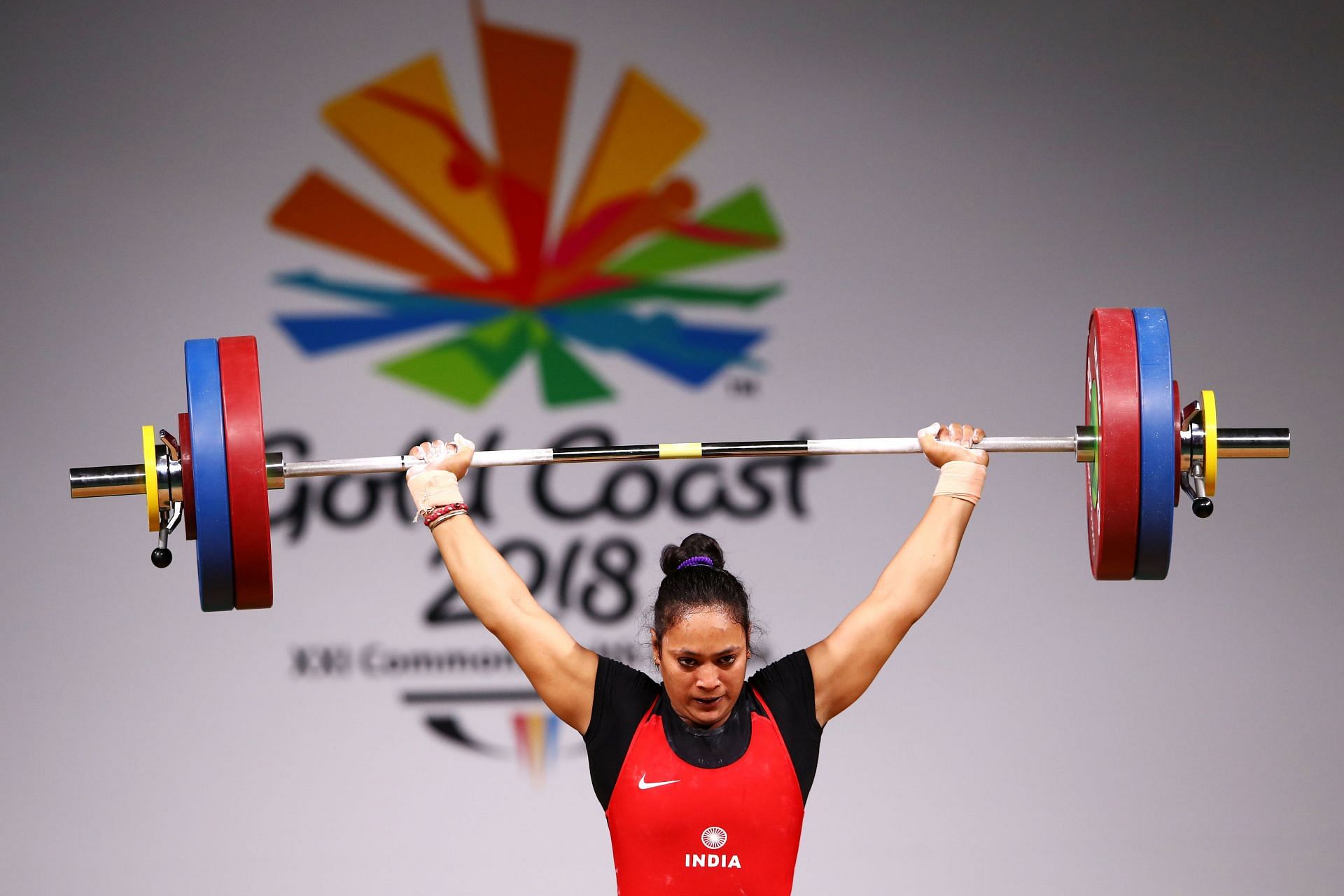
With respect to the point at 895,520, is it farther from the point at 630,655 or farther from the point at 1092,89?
the point at 1092,89

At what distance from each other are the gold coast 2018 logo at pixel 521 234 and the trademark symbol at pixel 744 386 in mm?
60

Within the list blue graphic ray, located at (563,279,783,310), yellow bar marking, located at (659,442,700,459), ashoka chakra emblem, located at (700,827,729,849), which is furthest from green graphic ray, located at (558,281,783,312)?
ashoka chakra emblem, located at (700,827,729,849)

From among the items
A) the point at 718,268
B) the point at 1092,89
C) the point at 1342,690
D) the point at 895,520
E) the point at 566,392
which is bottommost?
the point at 1342,690

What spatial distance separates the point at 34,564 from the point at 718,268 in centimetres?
211

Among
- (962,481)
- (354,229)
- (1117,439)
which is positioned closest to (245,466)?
(962,481)

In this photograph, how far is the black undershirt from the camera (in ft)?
7.23

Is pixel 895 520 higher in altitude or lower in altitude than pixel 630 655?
higher

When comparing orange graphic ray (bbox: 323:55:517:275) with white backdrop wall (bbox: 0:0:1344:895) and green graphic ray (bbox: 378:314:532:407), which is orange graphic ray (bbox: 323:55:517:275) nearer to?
white backdrop wall (bbox: 0:0:1344:895)

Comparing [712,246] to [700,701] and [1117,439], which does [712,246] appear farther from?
[700,701]

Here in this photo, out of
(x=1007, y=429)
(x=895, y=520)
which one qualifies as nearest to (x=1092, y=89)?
(x=1007, y=429)

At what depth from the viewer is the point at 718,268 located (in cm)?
418

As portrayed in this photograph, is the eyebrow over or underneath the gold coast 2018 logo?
underneath

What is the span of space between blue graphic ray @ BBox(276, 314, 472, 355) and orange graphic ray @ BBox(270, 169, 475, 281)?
5.2 inches

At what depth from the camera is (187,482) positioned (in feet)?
8.21
